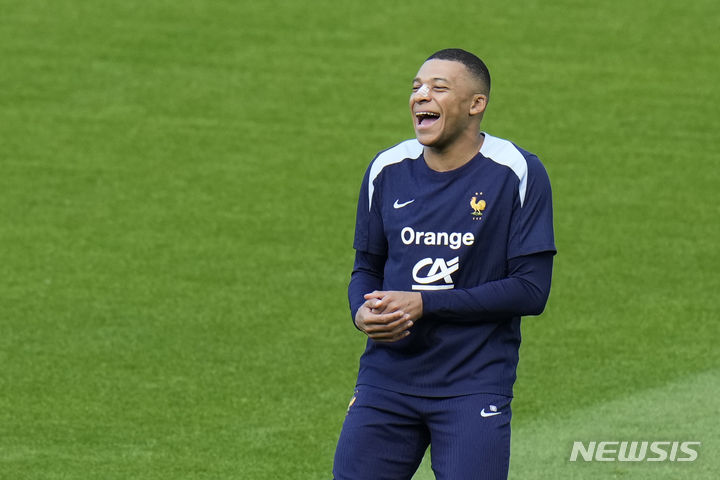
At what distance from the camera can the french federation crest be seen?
4.20 metres

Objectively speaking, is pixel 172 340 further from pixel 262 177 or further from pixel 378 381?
pixel 378 381

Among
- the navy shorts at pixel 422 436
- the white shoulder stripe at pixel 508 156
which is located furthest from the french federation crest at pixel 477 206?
the navy shorts at pixel 422 436

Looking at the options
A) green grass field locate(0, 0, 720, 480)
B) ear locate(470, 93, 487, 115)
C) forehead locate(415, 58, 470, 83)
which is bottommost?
green grass field locate(0, 0, 720, 480)

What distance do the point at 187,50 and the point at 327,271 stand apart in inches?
211

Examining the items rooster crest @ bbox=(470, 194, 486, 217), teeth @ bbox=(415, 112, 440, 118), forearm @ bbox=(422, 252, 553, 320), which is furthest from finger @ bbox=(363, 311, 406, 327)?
teeth @ bbox=(415, 112, 440, 118)

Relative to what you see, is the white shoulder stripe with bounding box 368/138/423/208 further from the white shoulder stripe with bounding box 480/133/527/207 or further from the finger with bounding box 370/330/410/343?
the finger with bounding box 370/330/410/343

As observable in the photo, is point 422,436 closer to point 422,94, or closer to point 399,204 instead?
point 399,204

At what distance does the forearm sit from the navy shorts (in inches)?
10.6

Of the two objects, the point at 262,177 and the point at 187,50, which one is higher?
the point at 187,50

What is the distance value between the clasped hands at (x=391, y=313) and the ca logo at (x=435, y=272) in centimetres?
13

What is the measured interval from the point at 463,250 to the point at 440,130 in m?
0.38

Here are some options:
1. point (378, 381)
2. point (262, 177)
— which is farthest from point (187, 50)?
point (378, 381)

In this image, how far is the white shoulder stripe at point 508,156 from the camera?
4.24m

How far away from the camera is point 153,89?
→ 13578mm
